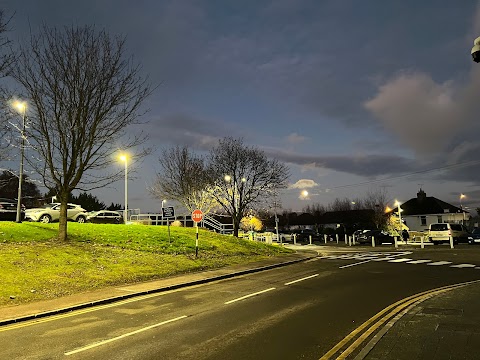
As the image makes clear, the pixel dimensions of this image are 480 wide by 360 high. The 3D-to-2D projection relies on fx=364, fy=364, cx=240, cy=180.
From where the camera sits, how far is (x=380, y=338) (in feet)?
21.3

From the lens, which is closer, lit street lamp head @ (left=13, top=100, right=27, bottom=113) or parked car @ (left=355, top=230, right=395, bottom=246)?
lit street lamp head @ (left=13, top=100, right=27, bottom=113)

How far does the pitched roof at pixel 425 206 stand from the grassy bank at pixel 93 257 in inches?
2232

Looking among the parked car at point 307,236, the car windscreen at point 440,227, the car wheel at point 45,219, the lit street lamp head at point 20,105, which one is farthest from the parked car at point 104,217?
the car windscreen at point 440,227

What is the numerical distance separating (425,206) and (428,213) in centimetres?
303

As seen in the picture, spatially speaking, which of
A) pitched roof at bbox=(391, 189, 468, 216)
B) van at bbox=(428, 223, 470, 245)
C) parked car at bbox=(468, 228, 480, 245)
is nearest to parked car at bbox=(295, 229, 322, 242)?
van at bbox=(428, 223, 470, 245)

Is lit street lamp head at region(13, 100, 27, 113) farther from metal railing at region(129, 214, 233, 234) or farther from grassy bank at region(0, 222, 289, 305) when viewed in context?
metal railing at region(129, 214, 233, 234)

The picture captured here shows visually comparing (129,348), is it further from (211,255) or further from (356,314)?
(211,255)

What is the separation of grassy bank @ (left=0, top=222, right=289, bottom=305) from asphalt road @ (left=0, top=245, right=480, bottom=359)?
3070 mm

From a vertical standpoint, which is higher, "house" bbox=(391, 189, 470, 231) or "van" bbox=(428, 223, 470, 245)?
"house" bbox=(391, 189, 470, 231)

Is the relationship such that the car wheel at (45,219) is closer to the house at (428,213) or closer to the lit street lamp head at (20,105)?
the lit street lamp head at (20,105)

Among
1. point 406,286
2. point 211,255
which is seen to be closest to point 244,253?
point 211,255

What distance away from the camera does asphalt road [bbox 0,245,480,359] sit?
6211 millimetres

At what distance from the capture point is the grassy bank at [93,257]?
492 inches

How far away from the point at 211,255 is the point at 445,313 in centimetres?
1497
